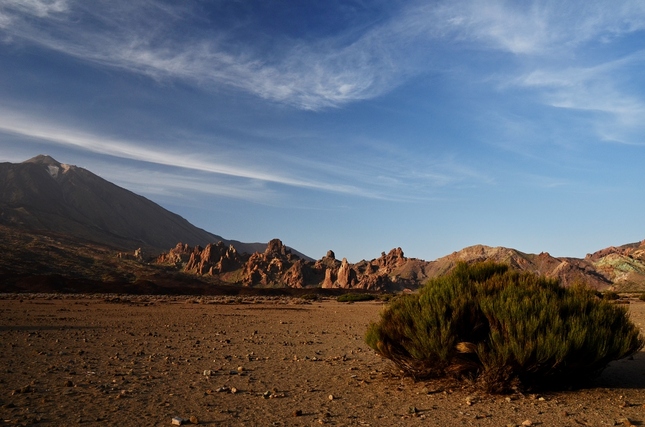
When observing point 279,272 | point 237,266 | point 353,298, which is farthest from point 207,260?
point 353,298

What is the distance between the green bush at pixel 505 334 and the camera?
8.56 m

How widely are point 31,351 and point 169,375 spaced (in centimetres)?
569

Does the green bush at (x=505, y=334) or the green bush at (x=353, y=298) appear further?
the green bush at (x=353, y=298)

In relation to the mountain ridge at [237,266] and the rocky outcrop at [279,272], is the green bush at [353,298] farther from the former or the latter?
the rocky outcrop at [279,272]

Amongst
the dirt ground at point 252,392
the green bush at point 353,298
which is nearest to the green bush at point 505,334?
the dirt ground at point 252,392

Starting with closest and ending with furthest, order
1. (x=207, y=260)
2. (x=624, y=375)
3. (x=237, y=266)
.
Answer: (x=624, y=375), (x=207, y=260), (x=237, y=266)

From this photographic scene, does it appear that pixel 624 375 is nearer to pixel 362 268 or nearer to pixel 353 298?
pixel 353 298

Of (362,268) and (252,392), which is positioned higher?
(362,268)

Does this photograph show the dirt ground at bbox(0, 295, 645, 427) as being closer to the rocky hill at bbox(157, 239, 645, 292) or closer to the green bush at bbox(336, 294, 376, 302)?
the green bush at bbox(336, 294, 376, 302)

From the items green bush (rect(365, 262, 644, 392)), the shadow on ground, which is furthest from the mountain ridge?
the shadow on ground

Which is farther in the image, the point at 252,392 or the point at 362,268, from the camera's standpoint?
the point at 362,268

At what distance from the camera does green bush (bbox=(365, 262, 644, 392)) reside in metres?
8.56

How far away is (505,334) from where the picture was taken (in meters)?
8.75

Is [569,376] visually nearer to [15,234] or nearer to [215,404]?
[215,404]
